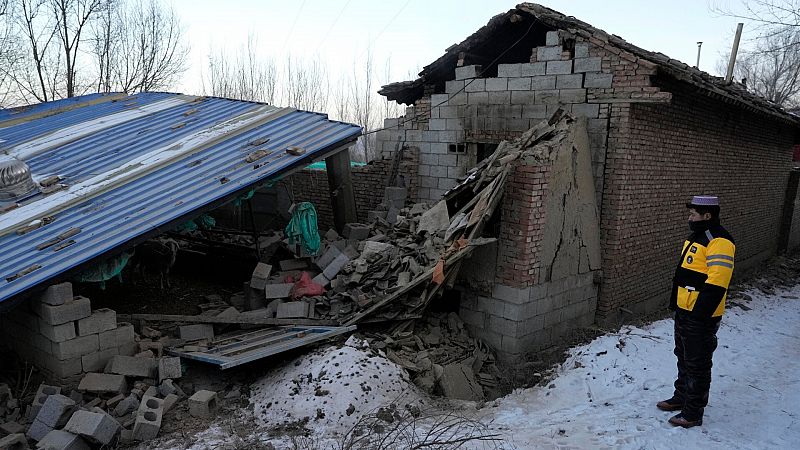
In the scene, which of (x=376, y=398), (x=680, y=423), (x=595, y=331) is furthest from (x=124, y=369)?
(x=595, y=331)

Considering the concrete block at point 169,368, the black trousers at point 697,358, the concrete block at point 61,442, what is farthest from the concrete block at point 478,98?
the concrete block at point 61,442

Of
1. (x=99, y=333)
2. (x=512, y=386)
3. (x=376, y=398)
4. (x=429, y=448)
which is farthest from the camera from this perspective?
(x=512, y=386)

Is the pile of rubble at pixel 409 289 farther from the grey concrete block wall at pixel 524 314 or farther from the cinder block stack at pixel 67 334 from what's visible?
the cinder block stack at pixel 67 334

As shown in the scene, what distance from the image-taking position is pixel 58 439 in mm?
4758

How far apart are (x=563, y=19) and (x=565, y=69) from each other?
0.73 meters

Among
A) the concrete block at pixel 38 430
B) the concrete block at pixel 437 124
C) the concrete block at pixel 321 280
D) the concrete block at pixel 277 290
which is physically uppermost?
the concrete block at pixel 437 124

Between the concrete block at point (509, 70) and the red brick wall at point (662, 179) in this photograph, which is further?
the concrete block at point (509, 70)

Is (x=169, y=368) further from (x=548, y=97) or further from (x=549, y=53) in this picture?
(x=549, y=53)

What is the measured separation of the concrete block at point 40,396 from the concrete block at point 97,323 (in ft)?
1.93

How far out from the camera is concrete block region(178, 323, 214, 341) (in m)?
6.76

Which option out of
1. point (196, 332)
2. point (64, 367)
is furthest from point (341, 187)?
point (64, 367)

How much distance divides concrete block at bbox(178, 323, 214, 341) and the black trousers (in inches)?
214

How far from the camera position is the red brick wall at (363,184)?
1050 cm

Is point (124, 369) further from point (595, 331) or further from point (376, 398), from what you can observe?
point (595, 331)
